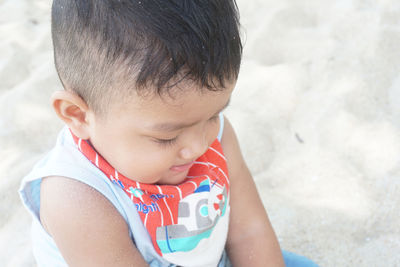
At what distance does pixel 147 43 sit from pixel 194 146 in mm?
222

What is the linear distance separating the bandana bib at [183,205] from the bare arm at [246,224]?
0.24 ft

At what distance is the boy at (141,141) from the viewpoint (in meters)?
0.75

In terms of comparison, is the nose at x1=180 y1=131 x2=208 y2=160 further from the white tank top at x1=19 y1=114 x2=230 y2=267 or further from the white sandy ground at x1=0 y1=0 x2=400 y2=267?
the white sandy ground at x1=0 y1=0 x2=400 y2=267

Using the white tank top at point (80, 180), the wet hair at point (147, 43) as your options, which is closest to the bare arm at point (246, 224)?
the white tank top at point (80, 180)

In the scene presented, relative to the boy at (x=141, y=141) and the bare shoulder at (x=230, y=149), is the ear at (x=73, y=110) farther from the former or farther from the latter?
the bare shoulder at (x=230, y=149)

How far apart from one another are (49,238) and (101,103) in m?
0.39

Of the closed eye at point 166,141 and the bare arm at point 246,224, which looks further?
the bare arm at point 246,224

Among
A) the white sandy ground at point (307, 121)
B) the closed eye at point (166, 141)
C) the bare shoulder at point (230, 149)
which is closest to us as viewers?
the closed eye at point (166, 141)

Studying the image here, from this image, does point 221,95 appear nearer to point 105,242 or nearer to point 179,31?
point 179,31

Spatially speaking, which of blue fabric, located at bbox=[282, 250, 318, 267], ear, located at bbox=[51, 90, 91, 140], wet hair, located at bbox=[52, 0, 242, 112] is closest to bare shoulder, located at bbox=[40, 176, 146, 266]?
ear, located at bbox=[51, 90, 91, 140]

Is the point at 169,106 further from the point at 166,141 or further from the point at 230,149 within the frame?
the point at 230,149

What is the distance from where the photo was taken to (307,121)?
68.0 inches

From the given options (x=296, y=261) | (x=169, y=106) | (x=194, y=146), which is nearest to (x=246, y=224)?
(x=296, y=261)

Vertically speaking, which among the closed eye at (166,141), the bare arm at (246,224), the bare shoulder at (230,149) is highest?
the closed eye at (166,141)
